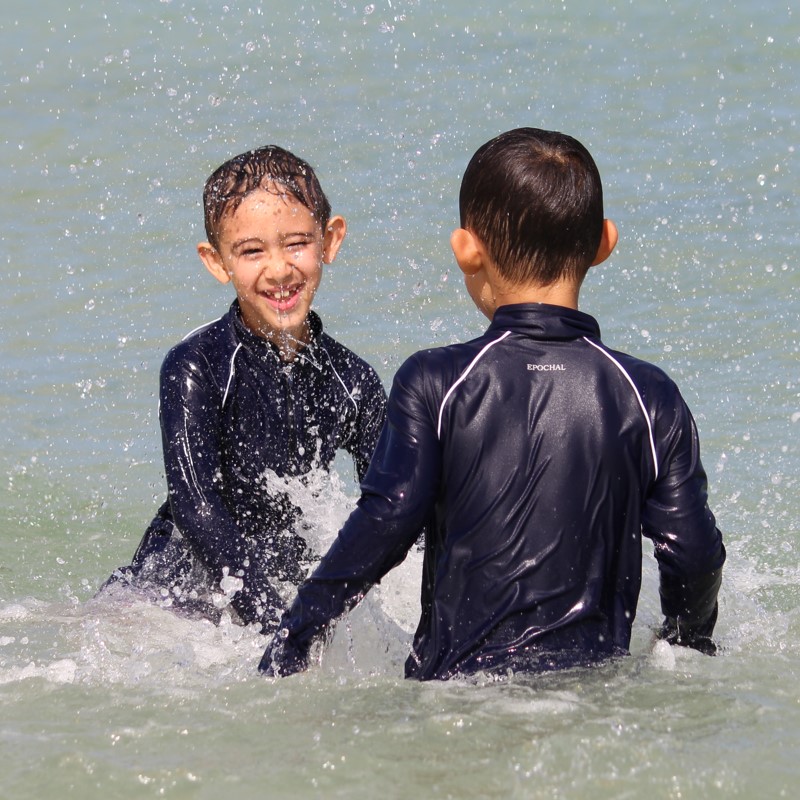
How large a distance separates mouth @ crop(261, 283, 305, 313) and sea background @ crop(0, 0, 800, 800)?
611mm

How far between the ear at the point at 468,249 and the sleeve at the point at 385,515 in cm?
29

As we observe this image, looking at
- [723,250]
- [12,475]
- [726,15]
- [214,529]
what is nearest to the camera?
[214,529]

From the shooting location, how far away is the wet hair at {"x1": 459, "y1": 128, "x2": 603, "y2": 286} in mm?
3137

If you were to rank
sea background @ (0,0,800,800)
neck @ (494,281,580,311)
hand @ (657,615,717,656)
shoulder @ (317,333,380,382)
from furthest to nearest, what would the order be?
1. shoulder @ (317,333,380,382)
2. hand @ (657,615,717,656)
3. neck @ (494,281,580,311)
4. sea background @ (0,0,800,800)

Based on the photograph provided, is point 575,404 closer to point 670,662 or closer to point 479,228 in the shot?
point 479,228

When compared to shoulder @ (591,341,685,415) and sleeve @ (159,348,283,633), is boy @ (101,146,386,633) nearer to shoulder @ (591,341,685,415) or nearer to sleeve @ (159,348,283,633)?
sleeve @ (159,348,283,633)

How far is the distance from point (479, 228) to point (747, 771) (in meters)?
1.29

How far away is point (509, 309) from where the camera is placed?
10.4 ft

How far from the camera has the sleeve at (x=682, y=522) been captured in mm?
3162

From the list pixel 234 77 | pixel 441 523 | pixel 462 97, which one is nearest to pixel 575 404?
pixel 441 523

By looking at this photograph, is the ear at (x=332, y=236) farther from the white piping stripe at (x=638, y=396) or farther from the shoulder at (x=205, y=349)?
the white piping stripe at (x=638, y=396)

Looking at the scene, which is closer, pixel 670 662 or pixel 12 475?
pixel 670 662

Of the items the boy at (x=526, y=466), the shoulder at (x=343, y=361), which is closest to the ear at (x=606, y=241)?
the boy at (x=526, y=466)

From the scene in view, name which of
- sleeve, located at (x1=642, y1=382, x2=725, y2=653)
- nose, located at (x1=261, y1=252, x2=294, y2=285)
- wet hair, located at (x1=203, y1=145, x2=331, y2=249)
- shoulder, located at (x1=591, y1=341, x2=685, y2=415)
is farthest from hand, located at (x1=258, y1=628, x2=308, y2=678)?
wet hair, located at (x1=203, y1=145, x2=331, y2=249)
